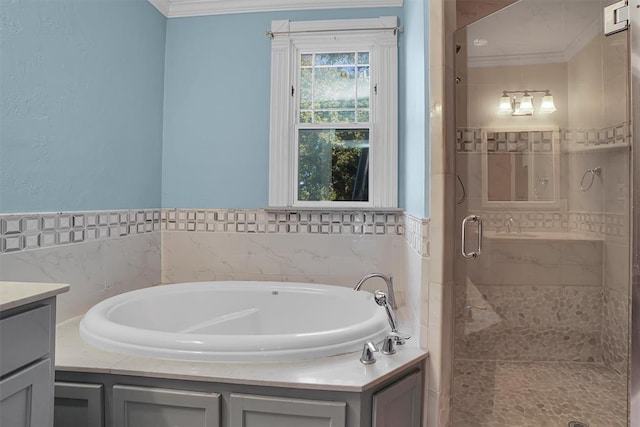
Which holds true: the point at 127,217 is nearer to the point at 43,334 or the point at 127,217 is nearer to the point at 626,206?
the point at 43,334

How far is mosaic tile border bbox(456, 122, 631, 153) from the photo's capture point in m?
1.20

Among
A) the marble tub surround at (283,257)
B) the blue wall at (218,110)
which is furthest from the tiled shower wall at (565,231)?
the blue wall at (218,110)

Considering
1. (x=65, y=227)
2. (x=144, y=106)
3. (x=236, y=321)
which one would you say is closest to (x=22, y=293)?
(x=65, y=227)

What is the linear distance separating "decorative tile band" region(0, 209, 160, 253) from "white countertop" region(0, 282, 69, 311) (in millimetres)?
656

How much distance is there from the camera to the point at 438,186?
1.39 meters

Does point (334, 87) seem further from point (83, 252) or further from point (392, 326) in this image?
point (83, 252)

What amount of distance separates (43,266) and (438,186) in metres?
1.84

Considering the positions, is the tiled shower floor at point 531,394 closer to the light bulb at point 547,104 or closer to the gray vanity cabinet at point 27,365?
the light bulb at point 547,104

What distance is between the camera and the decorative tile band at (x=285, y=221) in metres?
2.27

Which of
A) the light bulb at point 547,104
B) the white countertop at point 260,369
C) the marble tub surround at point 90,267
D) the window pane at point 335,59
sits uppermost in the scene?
the window pane at point 335,59

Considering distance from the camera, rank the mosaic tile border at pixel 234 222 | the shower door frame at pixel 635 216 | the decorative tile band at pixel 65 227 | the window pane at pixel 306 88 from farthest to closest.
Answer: the window pane at pixel 306 88 < the mosaic tile border at pixel 234 222 < the decorative tile band at pixel 65 227 < the shower door frame at pixel 635 216

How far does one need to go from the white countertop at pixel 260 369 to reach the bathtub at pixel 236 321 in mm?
30

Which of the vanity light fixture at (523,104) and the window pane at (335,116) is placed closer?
the vanity light fixture at (523,104)

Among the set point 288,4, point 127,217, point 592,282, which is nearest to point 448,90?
point 592,282
